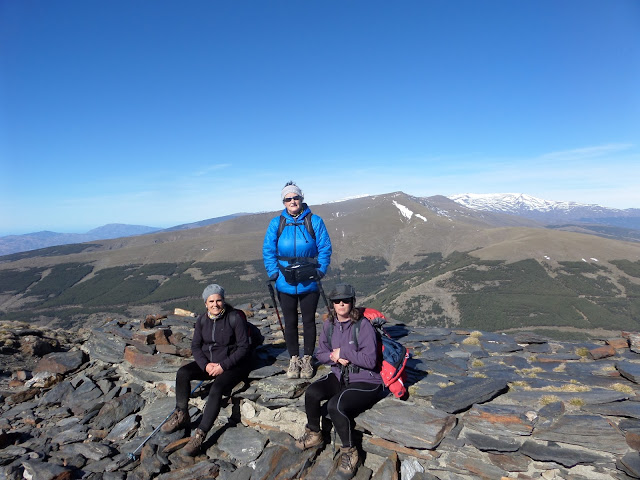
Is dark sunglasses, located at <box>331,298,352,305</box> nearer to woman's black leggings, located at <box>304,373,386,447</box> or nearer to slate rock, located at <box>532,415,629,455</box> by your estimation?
woman's black leggings, located at <box>304,373,386,447</box>

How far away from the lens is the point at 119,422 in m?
8.44

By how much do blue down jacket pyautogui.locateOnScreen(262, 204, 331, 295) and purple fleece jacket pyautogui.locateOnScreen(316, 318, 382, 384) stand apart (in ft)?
4.22

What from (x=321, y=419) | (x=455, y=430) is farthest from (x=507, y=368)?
(x=321, y=419)

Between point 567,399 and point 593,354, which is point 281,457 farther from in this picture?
point 593,354

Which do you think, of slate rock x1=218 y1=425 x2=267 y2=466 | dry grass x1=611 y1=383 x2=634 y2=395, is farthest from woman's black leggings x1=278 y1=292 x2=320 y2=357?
dry grass x1=611 y1=383 x2=634 y2=395

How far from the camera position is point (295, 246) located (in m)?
7.80

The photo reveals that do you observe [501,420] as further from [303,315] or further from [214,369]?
Result: [214,369]

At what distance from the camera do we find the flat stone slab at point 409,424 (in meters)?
6.22

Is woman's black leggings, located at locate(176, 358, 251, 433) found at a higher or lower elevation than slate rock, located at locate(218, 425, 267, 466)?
higher

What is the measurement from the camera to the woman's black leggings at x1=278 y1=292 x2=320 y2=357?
796cm

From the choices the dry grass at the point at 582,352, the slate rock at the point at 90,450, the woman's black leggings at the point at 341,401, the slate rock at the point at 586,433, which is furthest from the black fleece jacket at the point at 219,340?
the dry grass at the point at 582,352

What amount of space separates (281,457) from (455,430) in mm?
3324

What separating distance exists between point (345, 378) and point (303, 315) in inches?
72.8

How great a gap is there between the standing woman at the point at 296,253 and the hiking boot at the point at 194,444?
2.79 m
